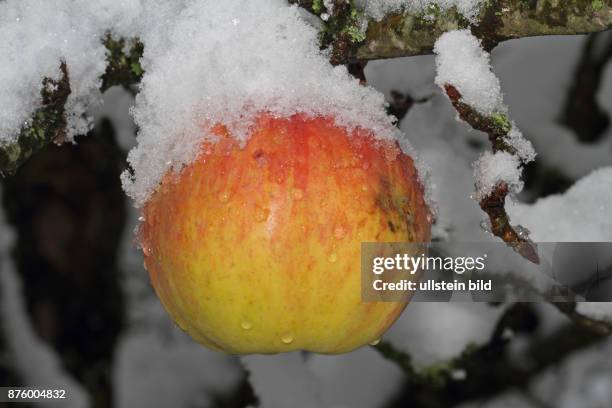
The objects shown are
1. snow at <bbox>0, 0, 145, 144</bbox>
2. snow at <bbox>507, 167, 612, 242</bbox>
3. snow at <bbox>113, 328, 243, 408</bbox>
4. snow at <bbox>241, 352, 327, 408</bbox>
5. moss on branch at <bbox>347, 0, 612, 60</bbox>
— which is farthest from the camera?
snow at <bbox>113, 328, 243, 408</bbox>

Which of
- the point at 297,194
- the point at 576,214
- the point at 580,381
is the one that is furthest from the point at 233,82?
the point at 580,381

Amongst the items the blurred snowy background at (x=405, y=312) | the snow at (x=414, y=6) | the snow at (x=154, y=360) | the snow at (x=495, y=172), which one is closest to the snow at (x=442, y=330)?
the blurred snowy background at (x=405, y=312)

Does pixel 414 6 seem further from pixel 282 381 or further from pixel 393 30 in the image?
pixel 282 381

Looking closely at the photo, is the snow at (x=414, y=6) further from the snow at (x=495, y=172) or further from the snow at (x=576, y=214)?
the snow at (x=576, y=214)

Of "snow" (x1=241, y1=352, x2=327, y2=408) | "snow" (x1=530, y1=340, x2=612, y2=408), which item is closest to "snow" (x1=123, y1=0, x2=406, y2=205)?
"snow" (x1=241, y1=352, x2=327, y2=408)

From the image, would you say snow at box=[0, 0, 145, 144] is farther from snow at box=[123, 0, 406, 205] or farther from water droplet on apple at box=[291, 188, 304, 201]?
water droplet on apple at box=[291, 188, 304, 201]

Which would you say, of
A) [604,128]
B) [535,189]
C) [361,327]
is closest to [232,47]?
[361,327]

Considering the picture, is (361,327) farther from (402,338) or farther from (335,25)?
(402,338)
